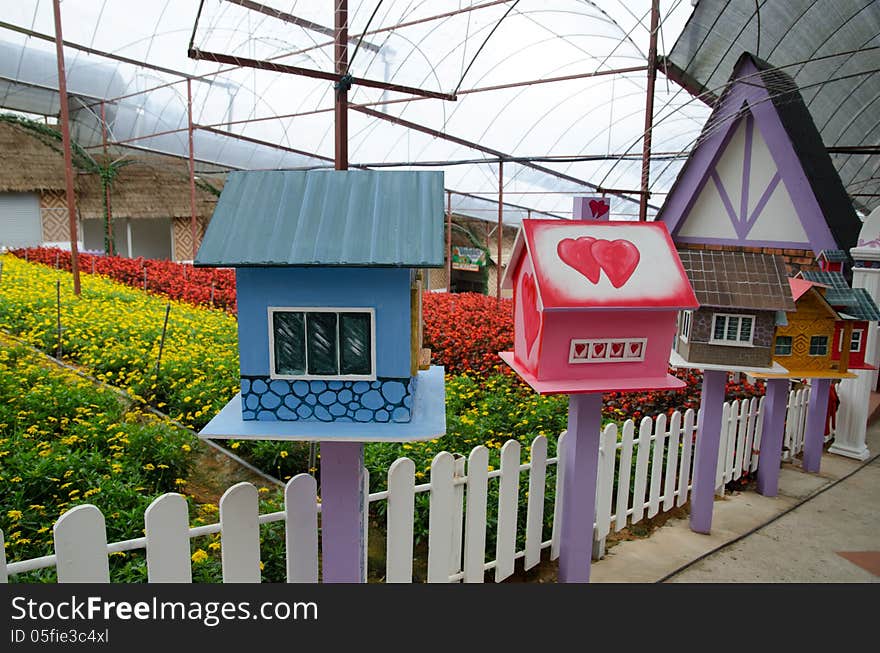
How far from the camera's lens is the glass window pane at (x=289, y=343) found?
87.2 inches

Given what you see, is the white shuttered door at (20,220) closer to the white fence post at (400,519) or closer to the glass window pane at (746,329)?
the white fence post at (400,519)

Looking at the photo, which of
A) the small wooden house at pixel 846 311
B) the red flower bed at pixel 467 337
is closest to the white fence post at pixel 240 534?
the red flower bed at pixel 467 337

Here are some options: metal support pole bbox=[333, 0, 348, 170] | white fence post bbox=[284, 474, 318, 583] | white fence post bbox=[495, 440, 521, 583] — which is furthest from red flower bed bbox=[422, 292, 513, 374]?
white fence post bbox=[284, 474, 318, 583]

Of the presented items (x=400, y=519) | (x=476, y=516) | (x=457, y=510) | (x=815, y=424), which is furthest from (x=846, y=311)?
(x=400, y=519)

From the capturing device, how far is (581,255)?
2.85 metres

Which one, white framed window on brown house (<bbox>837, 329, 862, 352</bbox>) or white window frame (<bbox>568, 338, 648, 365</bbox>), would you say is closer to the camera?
white window frame (<bbox>568, 338, 648, 365</bbox>)

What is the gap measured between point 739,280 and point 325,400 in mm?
2895

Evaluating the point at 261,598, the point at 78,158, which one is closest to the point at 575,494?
the point at 261,598

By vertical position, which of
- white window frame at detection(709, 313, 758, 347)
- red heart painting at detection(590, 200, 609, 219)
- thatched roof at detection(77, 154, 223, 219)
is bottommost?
white window frame at detection(709, 313, 758, 347)

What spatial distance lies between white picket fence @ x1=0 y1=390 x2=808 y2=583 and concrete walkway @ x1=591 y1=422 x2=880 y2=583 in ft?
0.75

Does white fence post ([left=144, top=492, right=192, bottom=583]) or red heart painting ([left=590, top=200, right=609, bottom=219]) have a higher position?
red heart painting ([left=590, top=200, right=609, bottom=219])

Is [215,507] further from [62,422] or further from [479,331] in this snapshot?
[479,331]

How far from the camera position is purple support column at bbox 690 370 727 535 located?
4.28 m

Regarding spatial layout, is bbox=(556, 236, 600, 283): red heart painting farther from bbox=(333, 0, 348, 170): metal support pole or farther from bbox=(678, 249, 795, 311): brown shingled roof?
bbox=(333, 0, 348, 170): metal support pole
